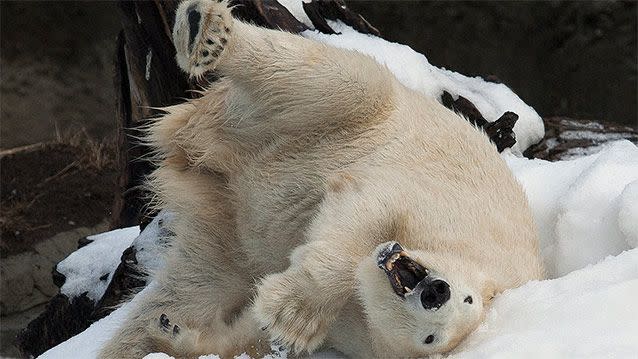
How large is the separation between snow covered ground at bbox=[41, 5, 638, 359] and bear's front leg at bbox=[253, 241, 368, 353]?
232 millimetres

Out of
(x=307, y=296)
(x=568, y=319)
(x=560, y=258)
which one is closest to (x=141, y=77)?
(x=307, y=296)

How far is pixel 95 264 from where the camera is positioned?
4984 mm

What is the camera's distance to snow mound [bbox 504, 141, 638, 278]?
3053mm

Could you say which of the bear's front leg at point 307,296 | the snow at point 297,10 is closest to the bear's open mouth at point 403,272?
the bear's front leg at point 307,296

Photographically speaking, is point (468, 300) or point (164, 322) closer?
point (468, 300)

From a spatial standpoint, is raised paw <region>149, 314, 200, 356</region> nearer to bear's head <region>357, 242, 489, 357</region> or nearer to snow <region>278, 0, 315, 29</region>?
bear's head <region>357, 242, 489, 357</region>

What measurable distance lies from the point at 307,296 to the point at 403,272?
436mm

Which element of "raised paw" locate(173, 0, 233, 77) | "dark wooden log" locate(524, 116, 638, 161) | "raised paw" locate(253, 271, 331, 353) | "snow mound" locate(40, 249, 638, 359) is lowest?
"dark wooden log" locate(524, 116, 638, 161)

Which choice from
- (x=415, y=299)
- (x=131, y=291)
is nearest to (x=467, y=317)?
(x=415, y=299)

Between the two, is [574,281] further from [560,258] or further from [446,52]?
[446,52]

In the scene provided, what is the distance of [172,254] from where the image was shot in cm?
372

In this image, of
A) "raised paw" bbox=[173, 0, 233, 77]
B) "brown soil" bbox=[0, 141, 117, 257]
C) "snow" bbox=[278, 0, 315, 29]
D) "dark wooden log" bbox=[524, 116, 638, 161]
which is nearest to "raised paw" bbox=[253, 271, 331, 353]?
"raised paw" bbox=[173, 0, 233, 77]

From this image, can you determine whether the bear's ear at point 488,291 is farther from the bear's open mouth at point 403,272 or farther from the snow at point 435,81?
the snow at point 435,81

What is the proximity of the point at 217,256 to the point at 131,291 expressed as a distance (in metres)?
0.96
